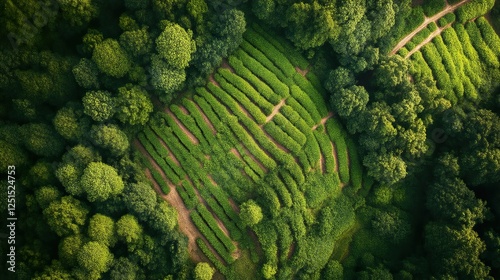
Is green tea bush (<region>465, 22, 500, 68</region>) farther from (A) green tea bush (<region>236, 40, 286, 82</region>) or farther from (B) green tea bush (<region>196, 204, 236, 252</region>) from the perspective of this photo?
(B) green tea bush (<region>196, 204, 236, 252</region>)

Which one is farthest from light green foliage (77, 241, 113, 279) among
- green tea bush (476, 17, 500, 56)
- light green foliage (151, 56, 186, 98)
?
green tea bush (476, 17, 500, 56)

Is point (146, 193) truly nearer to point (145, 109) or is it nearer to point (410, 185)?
point (145, 109)

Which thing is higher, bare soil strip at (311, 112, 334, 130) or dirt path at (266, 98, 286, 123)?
bare soil strip at (311, 112, 334, 130)

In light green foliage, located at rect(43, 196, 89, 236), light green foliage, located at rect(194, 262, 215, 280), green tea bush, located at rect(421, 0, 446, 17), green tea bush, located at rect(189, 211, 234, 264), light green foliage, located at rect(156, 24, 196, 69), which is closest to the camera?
light green foliage, located at rect(43, 196, 89, 236)

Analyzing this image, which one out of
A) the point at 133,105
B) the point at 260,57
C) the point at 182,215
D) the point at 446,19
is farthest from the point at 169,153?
the point at 446,19

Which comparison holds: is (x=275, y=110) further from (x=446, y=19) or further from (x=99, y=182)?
(x=446, y=19)
